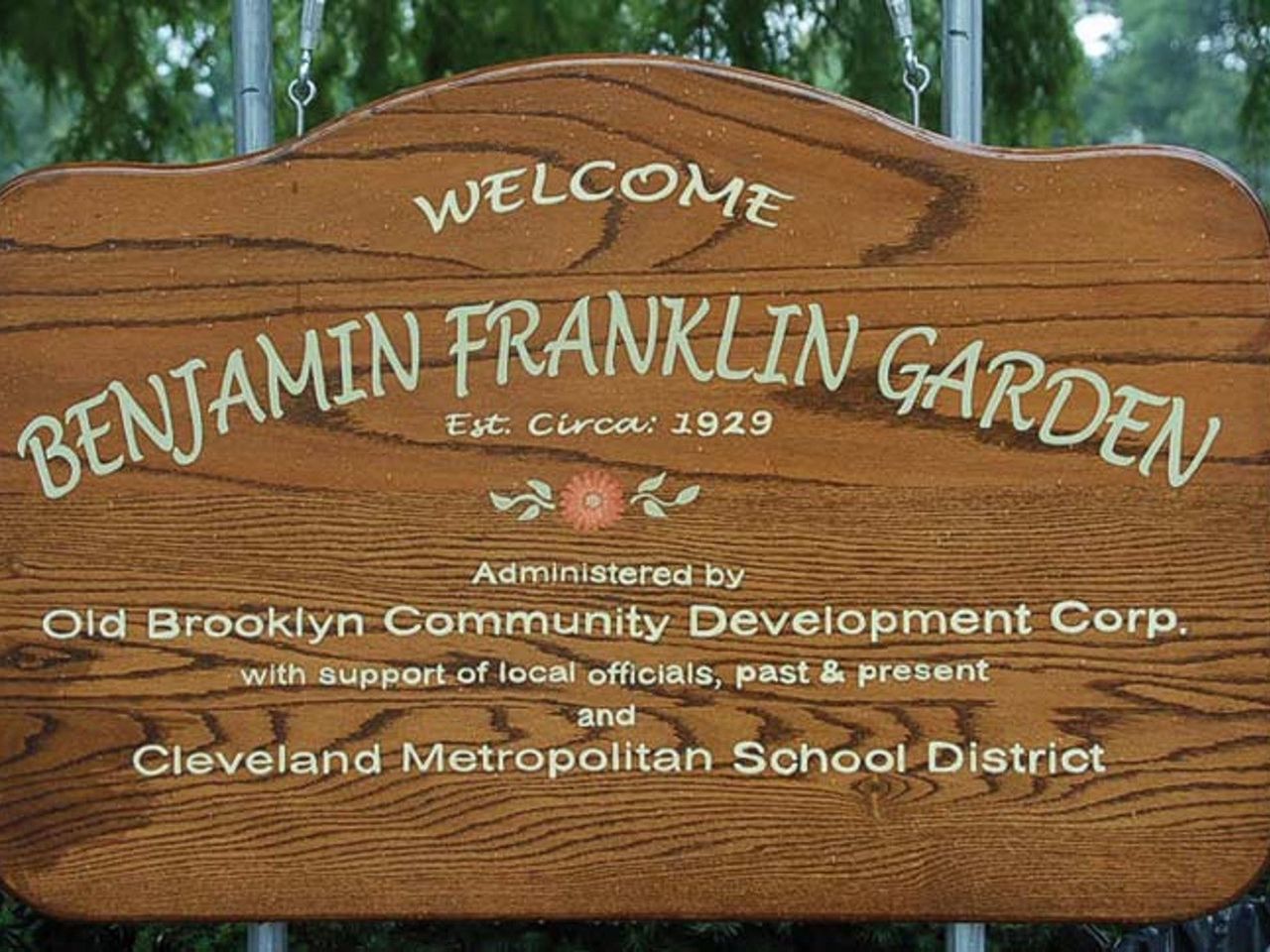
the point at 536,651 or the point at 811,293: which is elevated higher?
the point at 811,293

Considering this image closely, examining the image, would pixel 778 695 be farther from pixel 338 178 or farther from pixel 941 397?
pixel 338 178

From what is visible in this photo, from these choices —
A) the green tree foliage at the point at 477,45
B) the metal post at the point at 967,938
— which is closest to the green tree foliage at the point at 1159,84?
the green tree foliage at the point at 477,45

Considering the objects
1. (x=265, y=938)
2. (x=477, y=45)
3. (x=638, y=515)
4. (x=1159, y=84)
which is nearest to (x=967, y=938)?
(x=638, y=515)

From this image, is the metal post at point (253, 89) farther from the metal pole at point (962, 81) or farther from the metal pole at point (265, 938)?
the metal pole at point (962, 81)

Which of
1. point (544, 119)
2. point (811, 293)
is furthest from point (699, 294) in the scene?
point (544, 119)

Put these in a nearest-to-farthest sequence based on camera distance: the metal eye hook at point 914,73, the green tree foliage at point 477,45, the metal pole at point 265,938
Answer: the metal eye hook at point 914,73 < the metal pole at point 265,938 < the green tree foliage at point 477,45

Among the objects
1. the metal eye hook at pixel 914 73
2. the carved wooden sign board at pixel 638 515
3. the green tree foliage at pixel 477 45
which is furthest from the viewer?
the green tree foliage at pixel 477 45

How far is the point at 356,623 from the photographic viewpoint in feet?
7.01

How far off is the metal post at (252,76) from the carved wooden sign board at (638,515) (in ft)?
0.73

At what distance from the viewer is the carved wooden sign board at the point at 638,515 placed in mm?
2092

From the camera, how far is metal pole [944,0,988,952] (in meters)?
2.29

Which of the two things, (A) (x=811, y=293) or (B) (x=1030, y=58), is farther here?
(B) (x=1030, y=58)

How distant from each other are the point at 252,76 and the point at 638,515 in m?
0.80

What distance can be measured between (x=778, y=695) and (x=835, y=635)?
10 centimetres
